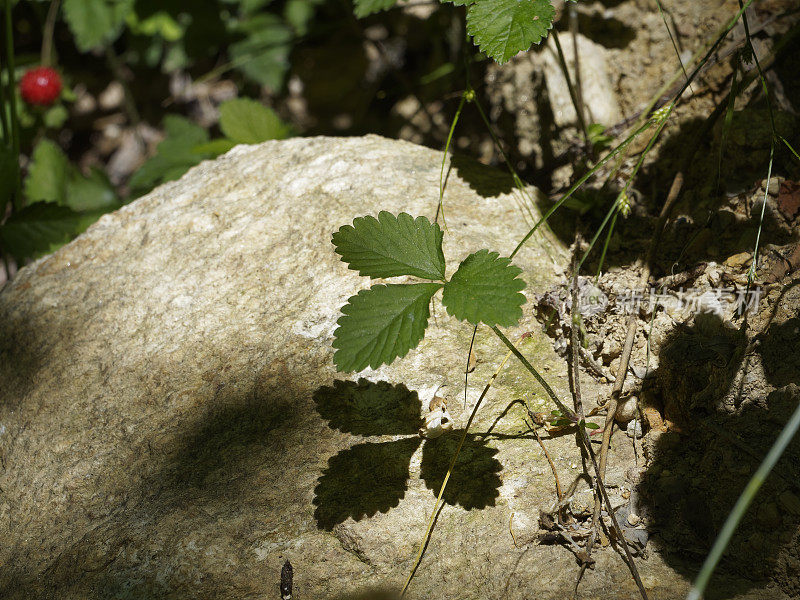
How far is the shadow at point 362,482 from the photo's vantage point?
1241mm

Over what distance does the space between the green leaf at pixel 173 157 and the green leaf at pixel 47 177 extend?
370 millimetres

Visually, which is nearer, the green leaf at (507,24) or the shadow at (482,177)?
the green leaf at (507,24)

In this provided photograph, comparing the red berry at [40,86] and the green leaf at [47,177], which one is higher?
the red berry at [40,86]

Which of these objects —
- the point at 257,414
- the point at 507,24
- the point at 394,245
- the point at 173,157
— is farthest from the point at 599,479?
the point at 173,157

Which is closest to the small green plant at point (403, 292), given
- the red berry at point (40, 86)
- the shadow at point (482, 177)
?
the shadow at point (482, 177)

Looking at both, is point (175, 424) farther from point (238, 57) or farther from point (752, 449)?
point (238, 57)

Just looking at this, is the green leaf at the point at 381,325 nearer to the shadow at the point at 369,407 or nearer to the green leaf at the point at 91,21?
the shadow at the point at 369,407

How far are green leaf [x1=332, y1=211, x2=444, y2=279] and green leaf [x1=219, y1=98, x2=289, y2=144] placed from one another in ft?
4.46

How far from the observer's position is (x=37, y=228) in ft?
7.97

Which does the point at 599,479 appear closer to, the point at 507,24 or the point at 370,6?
the point at 507,24

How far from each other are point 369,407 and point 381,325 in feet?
0.96

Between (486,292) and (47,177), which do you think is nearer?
(486,292)

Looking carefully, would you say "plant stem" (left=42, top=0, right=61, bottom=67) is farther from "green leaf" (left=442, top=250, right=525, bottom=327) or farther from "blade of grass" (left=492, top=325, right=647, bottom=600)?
"blade of grass" (left=492, top=325, right=647, bottom=600)

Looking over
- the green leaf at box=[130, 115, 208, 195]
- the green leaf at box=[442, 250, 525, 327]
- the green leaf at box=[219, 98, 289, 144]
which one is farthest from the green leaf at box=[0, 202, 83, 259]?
the green leaf at box=[442, 250, 525, 327]
